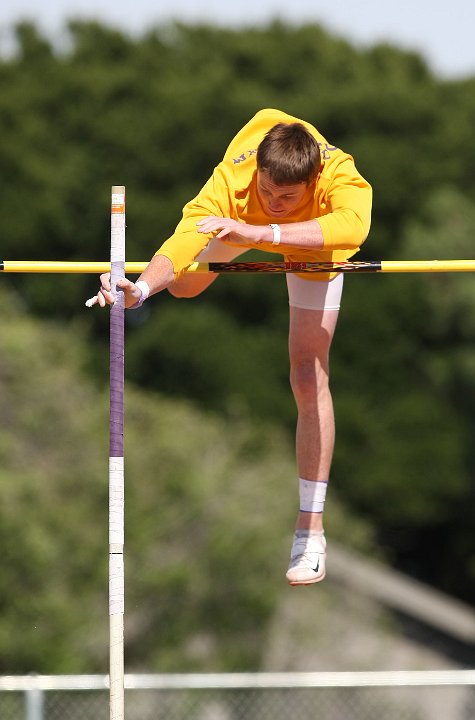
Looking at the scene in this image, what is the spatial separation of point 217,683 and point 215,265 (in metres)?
3.19

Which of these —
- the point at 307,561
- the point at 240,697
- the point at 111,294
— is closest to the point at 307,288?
→ the point at 307,561

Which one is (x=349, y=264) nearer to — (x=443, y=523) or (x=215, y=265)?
(x=215, y=265)

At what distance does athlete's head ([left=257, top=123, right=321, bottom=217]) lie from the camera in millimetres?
5930

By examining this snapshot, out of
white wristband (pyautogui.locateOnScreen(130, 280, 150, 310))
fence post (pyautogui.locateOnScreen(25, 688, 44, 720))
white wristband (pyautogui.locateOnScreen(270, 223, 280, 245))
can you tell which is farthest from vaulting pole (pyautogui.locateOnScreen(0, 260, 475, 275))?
fence post (pyautogui.locateOnScreen(25, 688, 44, 720))

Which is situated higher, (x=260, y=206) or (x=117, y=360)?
(x=260, y=206)

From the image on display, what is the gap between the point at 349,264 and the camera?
6312 millimetres

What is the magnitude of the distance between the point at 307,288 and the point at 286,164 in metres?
0.83

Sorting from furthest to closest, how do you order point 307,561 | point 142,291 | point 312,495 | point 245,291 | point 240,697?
point 245,291, point 240,697, point 312,495, point 307,561, point 142,291

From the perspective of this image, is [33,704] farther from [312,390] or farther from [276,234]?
[276,234]

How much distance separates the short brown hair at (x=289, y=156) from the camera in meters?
5.92

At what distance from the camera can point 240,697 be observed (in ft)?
44.7

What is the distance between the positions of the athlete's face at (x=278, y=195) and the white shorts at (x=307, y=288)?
45cm

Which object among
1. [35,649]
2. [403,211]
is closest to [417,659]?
[35,649]

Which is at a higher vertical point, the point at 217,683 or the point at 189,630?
the point at 217,683
